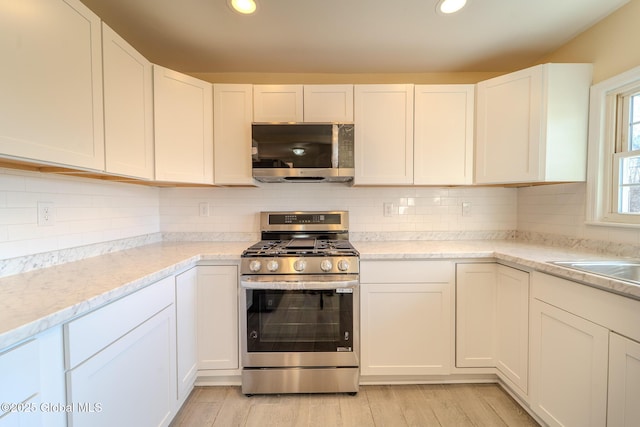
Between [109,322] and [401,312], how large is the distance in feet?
5.25

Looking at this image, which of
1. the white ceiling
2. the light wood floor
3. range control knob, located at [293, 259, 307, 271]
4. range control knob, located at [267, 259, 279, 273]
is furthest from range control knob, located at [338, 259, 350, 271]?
the white ceiling

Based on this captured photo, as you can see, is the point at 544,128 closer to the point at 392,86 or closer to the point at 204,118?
the point at 392,86

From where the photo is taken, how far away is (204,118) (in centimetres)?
202

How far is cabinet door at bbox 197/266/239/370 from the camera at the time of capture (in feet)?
5.82

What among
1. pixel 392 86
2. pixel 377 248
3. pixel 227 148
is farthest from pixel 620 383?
pixel 227 148

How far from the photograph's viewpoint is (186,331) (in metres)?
1.63

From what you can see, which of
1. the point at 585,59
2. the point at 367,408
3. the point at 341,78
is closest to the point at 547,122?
the point at 585,59

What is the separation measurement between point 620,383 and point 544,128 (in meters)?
1.47

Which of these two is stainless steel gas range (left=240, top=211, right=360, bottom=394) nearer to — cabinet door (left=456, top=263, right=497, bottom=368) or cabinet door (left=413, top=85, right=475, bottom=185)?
cabinet door (left=456, top=263, right=497, bottom=368)

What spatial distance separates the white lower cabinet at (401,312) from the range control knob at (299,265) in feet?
1.31

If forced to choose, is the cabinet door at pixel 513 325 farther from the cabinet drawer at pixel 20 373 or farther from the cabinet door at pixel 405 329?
the cabinet drawer at pixel 20 373

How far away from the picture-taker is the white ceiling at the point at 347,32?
157cm

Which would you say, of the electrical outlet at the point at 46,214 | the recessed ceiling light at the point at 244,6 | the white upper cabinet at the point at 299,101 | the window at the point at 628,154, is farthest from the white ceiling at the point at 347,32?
the electrical outlet at the point at 46,214

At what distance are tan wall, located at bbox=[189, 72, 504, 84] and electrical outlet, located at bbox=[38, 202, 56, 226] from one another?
5.15ft
